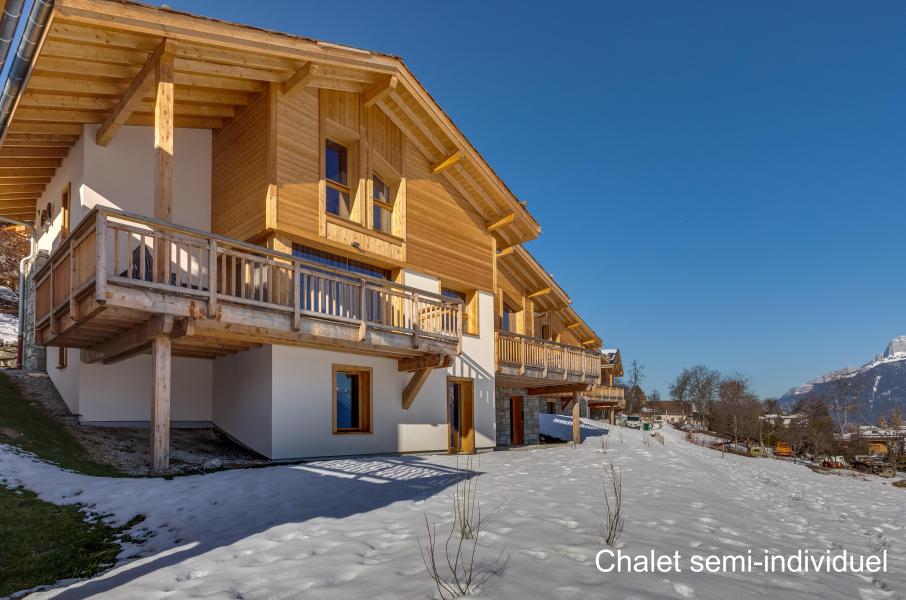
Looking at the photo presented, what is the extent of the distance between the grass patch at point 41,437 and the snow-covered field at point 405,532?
595 millimetres

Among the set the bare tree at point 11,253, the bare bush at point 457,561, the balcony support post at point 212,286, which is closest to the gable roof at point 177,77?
the balcony support post at point 212,286

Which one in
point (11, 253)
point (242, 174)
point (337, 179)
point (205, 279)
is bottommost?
point (205, 279)

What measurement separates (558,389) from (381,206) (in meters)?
10.4

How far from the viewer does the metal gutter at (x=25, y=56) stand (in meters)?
7.89

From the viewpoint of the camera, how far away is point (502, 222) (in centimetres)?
1766

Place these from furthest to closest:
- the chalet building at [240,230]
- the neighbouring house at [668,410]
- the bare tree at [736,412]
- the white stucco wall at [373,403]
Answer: the neighbouring house at [668,410] → the bare tree at [736,412] → the white stucco wall at [373,403] → the chalet building at [240,230]

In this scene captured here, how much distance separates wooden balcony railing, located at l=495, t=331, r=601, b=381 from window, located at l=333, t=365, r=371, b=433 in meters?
5.33

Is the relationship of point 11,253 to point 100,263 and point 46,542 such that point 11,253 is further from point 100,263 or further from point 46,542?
point 46,542

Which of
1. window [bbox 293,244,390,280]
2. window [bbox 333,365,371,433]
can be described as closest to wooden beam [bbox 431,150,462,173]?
window [bbox 293,244,390,280]

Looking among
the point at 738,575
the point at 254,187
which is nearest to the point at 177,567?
the point at 738,575

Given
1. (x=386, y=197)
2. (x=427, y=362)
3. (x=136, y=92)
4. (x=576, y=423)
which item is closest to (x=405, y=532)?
(x=427, y=362)

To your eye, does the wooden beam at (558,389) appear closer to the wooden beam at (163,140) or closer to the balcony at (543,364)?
the balcony at (543,364)

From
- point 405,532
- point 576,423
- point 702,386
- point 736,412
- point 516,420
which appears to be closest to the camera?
point 405,532

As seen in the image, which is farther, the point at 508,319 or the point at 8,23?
the point at 508,319
